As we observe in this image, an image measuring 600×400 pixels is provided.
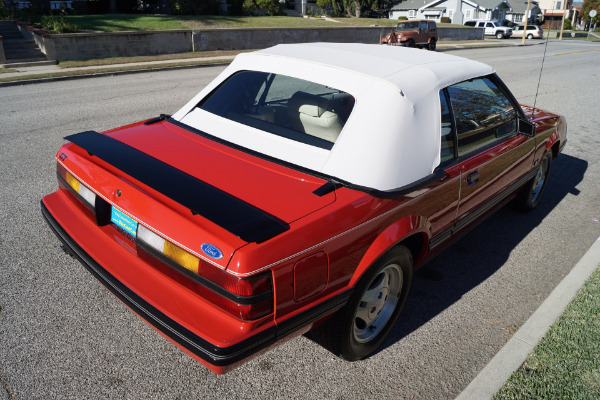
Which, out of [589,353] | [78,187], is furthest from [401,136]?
[78,187]

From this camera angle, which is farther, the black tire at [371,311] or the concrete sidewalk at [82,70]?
the concrete sidewalk at [82,70]

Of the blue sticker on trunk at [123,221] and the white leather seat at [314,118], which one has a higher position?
the white leather seat at [314,118]

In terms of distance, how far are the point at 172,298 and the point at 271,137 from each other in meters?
1.25

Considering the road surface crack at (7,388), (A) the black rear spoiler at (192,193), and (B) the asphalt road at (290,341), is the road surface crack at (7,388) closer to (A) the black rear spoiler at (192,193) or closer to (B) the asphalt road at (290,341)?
(B) the asphalt road at (290,341)

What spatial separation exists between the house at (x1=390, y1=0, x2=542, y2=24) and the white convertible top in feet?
222

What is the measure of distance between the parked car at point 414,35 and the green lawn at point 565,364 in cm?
2614

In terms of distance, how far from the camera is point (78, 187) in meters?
3.05

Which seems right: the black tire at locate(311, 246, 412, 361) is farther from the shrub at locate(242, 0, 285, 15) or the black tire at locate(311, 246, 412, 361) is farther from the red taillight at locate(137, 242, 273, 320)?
the shrub at locate(242, 0, 285, 15)

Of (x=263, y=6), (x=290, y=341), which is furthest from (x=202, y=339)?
(x=263, y=6)

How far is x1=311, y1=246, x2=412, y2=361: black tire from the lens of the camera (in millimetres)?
2705

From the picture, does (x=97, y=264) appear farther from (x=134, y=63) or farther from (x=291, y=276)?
(x=134, y=63)

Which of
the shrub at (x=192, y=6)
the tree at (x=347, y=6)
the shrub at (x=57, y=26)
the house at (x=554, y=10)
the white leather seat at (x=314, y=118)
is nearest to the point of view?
the white leather seat at (x=314, y=118)

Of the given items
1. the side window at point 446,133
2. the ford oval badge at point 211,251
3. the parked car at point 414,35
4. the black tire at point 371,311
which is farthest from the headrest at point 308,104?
the parked car at point 414,35

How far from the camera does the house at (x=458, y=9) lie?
6450cm
